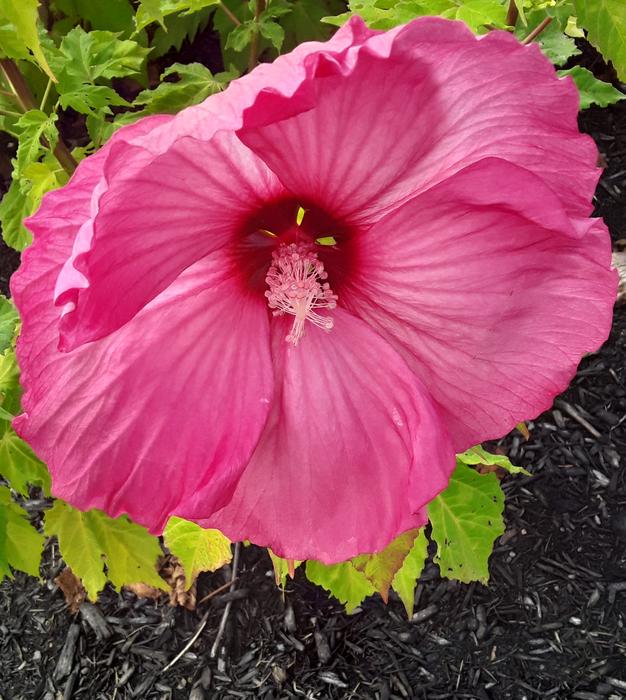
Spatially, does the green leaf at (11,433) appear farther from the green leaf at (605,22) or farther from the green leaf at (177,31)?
the green leaf at (177,31)

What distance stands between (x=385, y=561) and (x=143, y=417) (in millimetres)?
539

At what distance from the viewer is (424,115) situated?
0.69 metres

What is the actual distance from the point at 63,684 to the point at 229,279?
1690 mm

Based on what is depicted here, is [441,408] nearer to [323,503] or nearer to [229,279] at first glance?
[323,503]

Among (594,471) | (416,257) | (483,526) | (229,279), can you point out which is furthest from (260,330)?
(594,471)

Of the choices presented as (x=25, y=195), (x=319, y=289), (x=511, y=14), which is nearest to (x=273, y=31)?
(x=511, y=14)

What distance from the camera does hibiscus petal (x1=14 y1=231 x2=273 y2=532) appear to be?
796mm

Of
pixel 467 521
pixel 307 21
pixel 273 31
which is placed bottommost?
pixel 467 521

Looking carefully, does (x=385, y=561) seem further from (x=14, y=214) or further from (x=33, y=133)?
(x=14, y=214)

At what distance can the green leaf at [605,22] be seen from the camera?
109 cm

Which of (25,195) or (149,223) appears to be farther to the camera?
(25,195)

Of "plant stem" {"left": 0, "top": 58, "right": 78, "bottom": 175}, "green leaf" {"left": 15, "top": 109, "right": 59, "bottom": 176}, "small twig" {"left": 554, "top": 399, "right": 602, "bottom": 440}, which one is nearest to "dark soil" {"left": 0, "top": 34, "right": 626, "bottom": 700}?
"small twig" {"left": 554, "top": 399, "right": 602, "bottom": 440}

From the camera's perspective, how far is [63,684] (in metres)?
2.14

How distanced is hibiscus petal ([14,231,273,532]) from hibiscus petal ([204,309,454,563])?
61 mm
